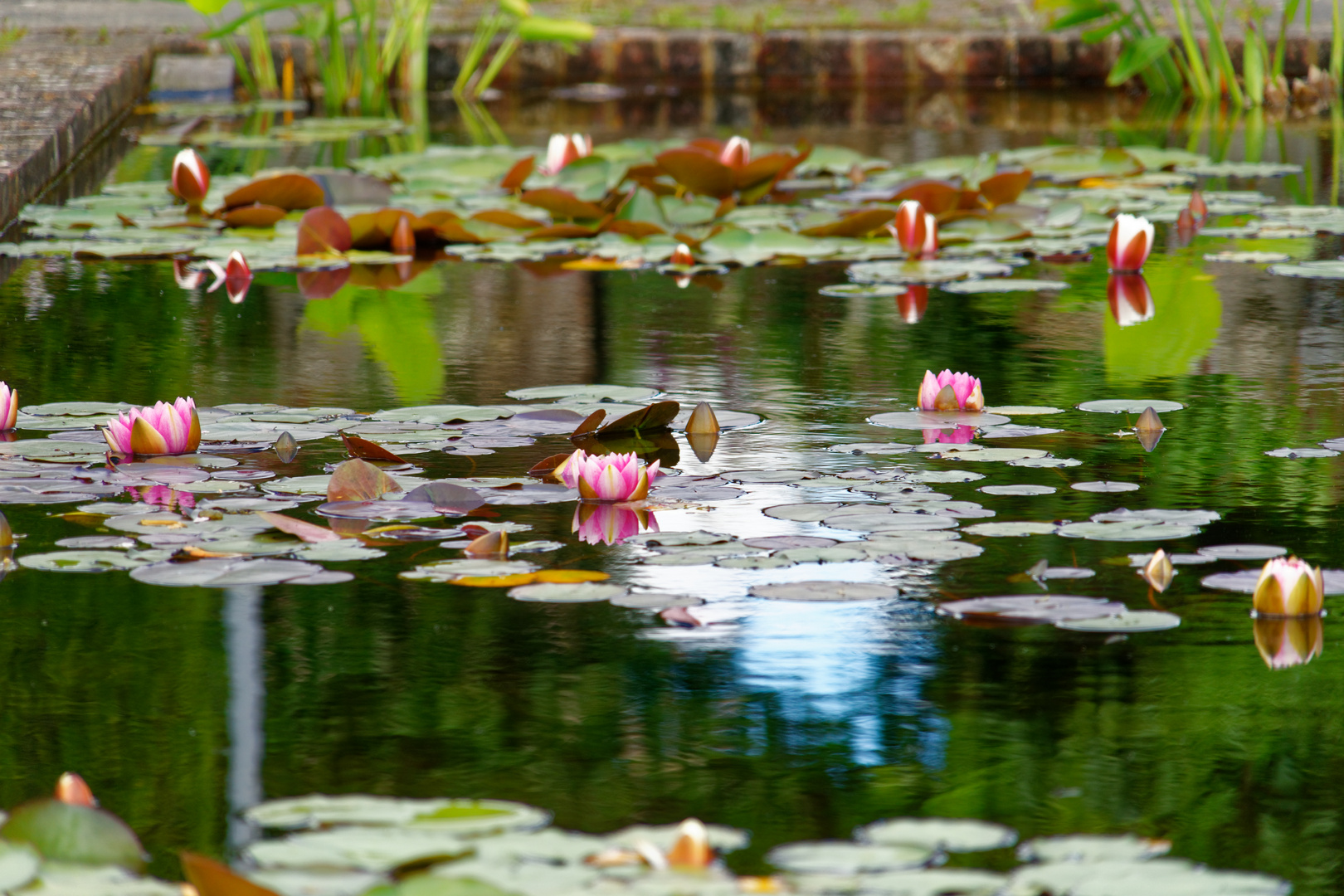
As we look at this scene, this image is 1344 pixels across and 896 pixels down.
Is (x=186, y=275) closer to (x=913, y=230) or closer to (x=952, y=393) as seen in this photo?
(x=913, y=230)

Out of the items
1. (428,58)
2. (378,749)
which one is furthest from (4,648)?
(428,58)

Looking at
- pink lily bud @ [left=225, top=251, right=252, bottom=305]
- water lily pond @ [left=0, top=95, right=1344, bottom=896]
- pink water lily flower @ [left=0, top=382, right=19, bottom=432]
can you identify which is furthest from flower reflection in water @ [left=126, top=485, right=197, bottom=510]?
pink lily bud @ [left=225, top=251, right=252, bottom=305]

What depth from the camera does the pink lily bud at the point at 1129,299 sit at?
3.76 metres

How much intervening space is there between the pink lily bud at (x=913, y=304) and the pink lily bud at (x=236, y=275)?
4.49 ft

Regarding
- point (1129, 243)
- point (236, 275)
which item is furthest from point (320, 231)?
point (1129, 243)

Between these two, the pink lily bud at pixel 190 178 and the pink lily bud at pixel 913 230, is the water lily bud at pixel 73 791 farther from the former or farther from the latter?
the pink lily bud at pixel 190 178

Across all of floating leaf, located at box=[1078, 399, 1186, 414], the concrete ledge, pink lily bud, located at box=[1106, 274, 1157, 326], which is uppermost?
the concrete ledge

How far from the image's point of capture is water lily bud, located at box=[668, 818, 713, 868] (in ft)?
4.21

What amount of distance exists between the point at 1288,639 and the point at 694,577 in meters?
0.61

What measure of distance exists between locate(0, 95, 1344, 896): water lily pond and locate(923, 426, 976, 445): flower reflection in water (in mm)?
16

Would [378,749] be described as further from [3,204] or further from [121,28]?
[121,28]

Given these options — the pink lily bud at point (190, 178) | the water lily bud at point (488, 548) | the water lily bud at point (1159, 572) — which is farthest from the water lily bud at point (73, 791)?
the pink lily bud at point (190, 178)

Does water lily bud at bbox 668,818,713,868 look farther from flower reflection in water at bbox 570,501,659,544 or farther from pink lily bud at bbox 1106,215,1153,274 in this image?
pink lily bud at bbox 1106,215,1153,274

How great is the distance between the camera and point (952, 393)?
2863mm
